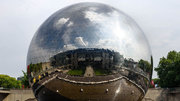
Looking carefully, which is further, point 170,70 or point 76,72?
point 170,70

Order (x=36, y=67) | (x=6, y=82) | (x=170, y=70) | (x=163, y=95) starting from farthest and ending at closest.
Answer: (x=6, y=82)
(x=170, y=70)
(x=163, y=95)
(x=36, y=67)

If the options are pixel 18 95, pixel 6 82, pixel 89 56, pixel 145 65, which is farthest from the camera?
pixel 6 82

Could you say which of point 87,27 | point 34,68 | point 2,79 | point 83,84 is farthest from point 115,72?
point 2,79

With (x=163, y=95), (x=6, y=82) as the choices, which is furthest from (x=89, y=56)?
(x=6, y=82)

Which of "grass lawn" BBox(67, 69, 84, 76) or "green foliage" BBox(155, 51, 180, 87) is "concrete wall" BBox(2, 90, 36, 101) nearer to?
"green foliage" BBox(155, 51, 180, 87)

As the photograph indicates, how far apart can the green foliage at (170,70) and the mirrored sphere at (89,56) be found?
93.9 feet

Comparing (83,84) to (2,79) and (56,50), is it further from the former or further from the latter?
(2,79)

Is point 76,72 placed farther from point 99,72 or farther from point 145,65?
point 145,65

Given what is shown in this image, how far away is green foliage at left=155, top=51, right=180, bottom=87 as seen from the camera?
36.3m

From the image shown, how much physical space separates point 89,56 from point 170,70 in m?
32.2

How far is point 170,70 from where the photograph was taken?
37.9 meters

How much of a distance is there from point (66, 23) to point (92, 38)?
3.41 feet

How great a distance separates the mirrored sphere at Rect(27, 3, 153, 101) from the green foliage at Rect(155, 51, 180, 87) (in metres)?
28.6

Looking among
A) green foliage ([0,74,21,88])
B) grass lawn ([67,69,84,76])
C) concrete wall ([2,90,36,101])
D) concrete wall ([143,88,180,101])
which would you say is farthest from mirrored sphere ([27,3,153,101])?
green foliage ([0,74,21,88])
